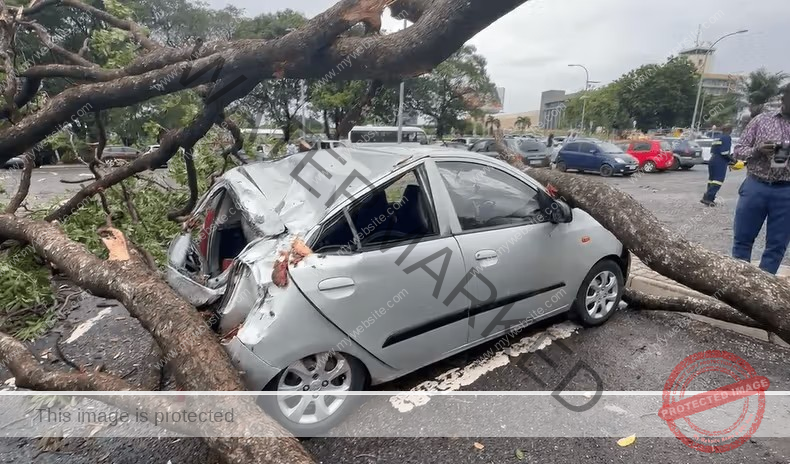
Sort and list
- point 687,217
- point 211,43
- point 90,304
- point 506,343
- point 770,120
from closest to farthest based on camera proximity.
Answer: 1. point 506,343
2. point 770,120
3. point 211,43
4. point 90,304
5. point 687,217

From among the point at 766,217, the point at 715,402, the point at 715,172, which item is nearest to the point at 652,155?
the point at 715,172

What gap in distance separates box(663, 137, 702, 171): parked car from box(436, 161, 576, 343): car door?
61.9 feet

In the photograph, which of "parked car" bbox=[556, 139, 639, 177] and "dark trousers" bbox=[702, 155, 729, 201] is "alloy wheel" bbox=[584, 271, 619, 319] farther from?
"parked car" bbox=[556, 139, 639, 177]

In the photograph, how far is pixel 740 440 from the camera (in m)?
2.39

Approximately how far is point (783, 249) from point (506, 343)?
2.66 m

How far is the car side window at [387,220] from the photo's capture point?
8.02 ft

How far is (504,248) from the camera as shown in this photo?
2.92 meters

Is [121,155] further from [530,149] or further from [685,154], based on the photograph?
[685,154]

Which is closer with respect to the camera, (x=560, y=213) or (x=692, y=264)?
(x=692, y=264)

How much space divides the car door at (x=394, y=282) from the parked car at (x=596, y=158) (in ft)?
53.6

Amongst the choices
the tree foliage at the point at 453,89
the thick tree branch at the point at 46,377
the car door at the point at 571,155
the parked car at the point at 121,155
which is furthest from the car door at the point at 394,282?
the tree foliage at the point at 453,89

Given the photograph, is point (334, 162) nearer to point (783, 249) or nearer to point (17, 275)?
point (17, 275)

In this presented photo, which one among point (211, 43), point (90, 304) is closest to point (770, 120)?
point (211, 43)

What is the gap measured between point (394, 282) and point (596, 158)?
17097mm
